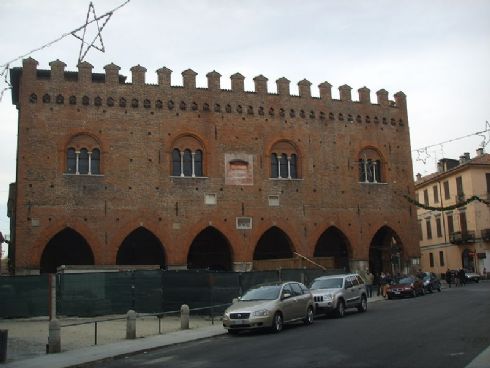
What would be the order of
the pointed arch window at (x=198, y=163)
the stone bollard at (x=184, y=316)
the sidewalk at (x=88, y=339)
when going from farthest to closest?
the pointed arch window at (x=198, y=163)
the stone bollard at (x=184, y=316)
the sidewalk at (x=88, y=339)

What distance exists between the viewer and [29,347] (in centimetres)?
1519

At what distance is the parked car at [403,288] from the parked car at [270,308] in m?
13.7

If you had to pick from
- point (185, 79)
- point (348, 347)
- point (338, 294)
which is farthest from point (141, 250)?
point (348, 347)

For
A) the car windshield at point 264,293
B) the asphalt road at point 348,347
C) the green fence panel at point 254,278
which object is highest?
the green fence panel at point 254,278

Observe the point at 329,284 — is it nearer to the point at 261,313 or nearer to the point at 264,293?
the point at 264,293

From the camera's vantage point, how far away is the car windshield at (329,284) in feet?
70.7

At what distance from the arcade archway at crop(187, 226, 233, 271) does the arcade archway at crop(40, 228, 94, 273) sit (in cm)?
625

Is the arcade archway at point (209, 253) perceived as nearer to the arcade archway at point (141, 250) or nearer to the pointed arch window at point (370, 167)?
the arcade archway at point (141, 250)

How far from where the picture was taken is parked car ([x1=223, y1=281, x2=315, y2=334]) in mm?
16156

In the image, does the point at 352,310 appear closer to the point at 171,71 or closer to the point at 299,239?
the point at 299,239

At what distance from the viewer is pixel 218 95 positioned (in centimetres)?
3334

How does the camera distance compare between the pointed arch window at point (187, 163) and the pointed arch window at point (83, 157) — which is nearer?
the pointed arch window at point (83, 157)

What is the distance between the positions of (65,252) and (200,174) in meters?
8.74

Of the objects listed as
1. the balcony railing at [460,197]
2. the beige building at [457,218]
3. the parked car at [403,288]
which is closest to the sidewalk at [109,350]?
the parked car at [403,288]
